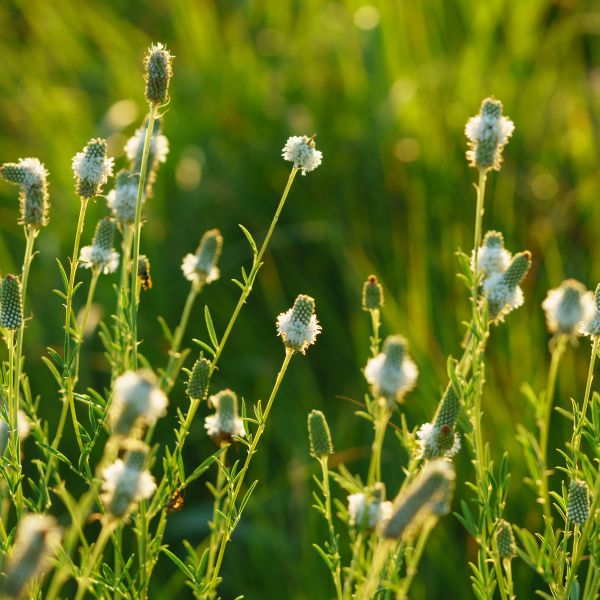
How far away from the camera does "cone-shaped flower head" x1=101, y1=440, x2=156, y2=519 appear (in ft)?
3.53

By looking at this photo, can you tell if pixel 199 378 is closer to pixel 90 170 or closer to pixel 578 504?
pixel 90 170

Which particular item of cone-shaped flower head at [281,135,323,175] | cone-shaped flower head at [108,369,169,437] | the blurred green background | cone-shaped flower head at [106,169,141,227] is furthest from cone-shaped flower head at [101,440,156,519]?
the blurred green background

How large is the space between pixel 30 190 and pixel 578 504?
1.02m

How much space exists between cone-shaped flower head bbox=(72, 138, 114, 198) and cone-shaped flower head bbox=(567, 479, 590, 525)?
915 millimetres

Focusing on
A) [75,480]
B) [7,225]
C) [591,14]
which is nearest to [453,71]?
[591,14]

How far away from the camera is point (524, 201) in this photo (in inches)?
153

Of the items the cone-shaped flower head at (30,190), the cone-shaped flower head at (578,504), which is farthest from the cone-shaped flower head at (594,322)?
the cone-shaped flower head at (30,190)

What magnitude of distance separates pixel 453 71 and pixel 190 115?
126 cm

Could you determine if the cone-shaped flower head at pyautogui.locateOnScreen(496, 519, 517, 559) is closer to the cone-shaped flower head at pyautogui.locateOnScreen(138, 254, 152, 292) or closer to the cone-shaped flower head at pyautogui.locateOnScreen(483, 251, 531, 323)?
the cone-shaped flower head at pyautogui.locateOnScreen(483, 251, 531, 323)

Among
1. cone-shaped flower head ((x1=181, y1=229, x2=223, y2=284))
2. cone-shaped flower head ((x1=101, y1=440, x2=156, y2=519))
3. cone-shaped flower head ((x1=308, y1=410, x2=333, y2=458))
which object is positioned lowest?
cone-shaped flower head ((x1=101, y1=440, x2=156, y2=519))

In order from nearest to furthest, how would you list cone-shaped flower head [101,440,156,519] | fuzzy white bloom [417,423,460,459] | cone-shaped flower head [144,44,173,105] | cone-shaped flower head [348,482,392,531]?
cone-shaped flower head [101,440,156,519] < cone-shaped flower head [348,482,392,531] < fuzzy white bloom [417,423,460,459] < cone-shaped flower head [144,44,173,105]

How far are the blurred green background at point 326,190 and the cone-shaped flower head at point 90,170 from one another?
4.33 feet

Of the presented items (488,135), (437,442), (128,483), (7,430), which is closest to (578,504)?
(437,442)

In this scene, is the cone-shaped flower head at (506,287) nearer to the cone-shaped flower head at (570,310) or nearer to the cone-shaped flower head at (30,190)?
the cone-shaped flower head at (570,310)
